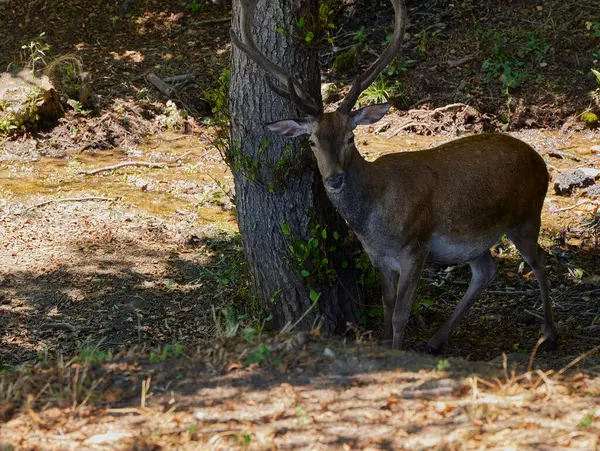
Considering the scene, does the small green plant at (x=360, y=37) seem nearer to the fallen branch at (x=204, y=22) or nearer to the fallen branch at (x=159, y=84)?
the fallen branch at (x=204, y=22)

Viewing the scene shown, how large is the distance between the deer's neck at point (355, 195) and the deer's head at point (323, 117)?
0.10m

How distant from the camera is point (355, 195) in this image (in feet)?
21.9

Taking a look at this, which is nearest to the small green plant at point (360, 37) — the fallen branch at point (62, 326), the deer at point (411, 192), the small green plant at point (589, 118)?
the small green plant at point (589, 118)

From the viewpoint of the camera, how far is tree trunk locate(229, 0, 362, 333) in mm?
6988

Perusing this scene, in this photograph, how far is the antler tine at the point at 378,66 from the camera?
6.59 m

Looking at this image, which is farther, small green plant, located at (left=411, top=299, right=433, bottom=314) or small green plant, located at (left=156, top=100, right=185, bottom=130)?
small green plant, located at (left=156, top=100, right=185, bottom=130)

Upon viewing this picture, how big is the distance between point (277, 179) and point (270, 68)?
93cm

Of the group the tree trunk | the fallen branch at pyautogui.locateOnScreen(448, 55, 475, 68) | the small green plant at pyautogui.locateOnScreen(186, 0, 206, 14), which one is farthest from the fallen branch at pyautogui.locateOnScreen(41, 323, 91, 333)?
the small green plant at pyautogui.locateOnScreen(186, 0, 206, 14)

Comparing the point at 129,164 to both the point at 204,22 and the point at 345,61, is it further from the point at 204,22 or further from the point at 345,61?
the point at 204,22

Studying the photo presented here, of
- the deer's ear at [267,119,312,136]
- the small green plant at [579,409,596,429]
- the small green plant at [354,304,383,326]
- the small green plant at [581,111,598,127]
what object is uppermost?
the deer's ear at [267,119,312,136]

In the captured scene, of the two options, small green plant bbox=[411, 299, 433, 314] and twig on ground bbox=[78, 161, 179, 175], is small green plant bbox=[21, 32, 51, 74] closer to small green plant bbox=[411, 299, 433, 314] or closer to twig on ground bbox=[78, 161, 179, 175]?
twig on ground bbox=[78, 161, 179, 175]

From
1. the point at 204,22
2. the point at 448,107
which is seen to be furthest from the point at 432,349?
the point at 204,22

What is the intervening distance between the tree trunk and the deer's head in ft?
0.86

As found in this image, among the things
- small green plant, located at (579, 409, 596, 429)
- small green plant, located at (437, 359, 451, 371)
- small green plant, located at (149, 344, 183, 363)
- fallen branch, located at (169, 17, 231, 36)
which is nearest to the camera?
small green plant, located at (579, 409, 596, 429)
